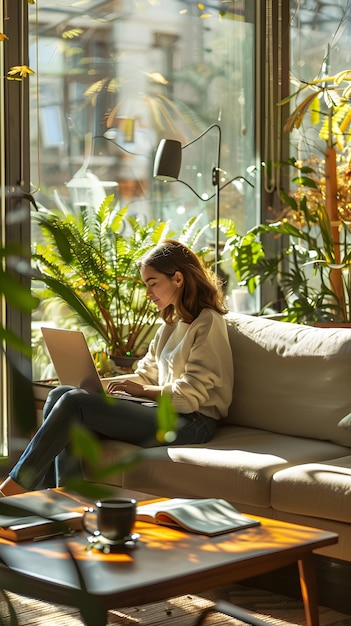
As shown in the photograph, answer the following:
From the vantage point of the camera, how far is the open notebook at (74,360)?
11.7 ft

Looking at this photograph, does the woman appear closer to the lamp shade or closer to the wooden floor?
the wooden floor

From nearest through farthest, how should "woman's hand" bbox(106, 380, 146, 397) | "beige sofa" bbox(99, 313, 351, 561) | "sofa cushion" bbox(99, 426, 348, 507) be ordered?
"beige sofa" bbox(99, 313, 351, 561) → "sofa cushion" bbox(99, 426, 348, 507) → "woman's hand" bbox(106, 380, 146, 397)

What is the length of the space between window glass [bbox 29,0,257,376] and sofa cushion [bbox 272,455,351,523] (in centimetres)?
245

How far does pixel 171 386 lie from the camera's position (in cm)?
364

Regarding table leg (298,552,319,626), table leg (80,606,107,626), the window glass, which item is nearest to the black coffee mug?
table leg (298,552,319,626)

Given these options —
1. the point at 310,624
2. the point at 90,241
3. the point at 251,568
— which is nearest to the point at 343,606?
the point at 310,624

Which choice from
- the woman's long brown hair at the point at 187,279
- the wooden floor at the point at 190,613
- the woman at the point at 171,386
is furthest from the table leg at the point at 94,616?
the woman's long brown hair at the point at 187,279

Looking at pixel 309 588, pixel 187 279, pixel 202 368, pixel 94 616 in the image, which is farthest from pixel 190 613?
pixel 94 616

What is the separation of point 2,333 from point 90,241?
4829 millimetres

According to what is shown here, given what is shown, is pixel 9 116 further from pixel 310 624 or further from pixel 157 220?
pixel 310 624

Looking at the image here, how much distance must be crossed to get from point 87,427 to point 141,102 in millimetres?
2437

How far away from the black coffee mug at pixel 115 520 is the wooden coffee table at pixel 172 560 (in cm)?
4

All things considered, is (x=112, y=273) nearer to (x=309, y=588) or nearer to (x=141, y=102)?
(x=141, y=102)

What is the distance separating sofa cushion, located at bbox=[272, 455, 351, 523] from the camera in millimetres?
2840
